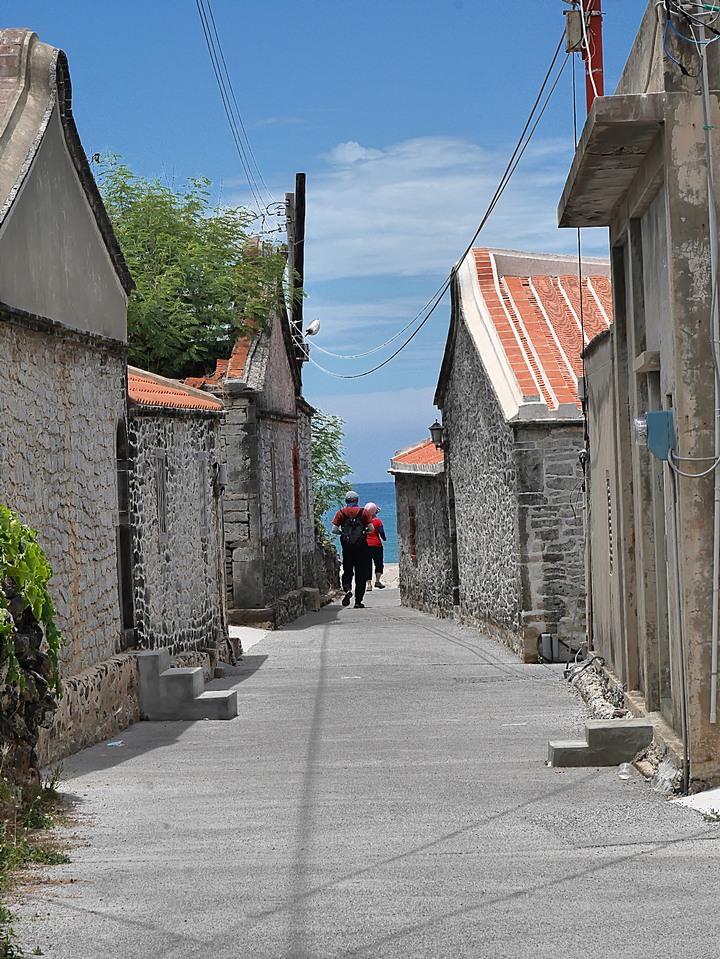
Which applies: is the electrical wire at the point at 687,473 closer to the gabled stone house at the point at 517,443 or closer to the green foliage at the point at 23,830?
the green foliage at the point at 23,830

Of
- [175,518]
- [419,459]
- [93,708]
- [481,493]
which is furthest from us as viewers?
[419,459]

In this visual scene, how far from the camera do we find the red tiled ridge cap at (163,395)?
1289cm

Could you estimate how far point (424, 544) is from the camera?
25344mm

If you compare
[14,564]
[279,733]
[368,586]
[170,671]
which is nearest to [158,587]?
[170,671]

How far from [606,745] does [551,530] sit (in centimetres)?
750

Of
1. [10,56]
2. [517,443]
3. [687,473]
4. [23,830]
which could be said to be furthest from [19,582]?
[517,443]

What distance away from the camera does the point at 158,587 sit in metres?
12.8

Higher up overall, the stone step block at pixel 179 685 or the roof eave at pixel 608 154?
the roof eave at pixel 608 154

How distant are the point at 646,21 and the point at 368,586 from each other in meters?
30.3

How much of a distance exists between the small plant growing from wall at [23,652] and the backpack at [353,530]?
54.5 ft

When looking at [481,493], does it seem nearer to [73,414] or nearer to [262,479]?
[262,479]

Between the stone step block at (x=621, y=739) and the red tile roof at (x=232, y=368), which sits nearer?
the stone step block at (x=621, y=739)

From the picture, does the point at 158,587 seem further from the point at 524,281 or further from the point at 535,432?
the point at 524,281

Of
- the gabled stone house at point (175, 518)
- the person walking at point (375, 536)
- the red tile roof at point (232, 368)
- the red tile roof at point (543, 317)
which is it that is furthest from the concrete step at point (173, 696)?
the person walking at point (375, 536)
